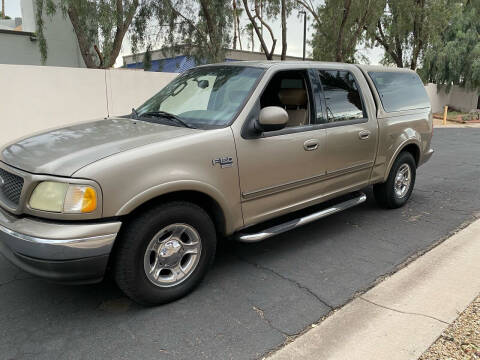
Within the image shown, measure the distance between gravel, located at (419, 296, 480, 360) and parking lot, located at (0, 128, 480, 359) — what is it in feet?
2.48

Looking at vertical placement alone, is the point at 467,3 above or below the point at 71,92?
above

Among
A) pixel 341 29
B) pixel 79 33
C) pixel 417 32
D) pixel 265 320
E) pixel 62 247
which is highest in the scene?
pixel 417 32

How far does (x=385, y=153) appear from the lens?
4.91 m

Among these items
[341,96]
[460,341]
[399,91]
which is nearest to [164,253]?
[460,341]

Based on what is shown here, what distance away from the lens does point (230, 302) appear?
10.4 feet

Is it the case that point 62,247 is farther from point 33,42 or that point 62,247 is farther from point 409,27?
point 409,27

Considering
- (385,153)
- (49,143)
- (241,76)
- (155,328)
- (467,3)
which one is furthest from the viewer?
(467,3)

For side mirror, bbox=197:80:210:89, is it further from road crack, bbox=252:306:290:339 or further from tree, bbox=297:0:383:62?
tree, bbox=297:0:383:62

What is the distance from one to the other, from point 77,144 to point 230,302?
1683mm

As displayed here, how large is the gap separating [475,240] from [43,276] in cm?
421

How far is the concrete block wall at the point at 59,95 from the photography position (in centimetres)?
945

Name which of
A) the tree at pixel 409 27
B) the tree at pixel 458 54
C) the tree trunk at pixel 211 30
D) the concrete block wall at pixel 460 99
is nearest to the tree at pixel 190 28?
the tree trunk at pixel 211 30

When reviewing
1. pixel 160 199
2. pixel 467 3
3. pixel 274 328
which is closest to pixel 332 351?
pixel 274 328

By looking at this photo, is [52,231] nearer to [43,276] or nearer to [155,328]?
[43,276]
